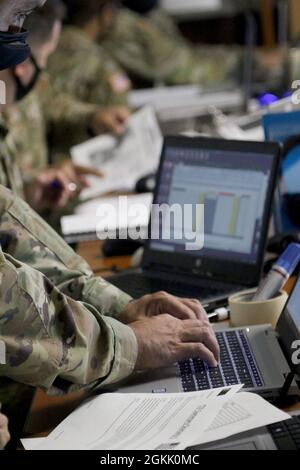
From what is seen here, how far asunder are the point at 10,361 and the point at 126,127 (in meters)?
1.81

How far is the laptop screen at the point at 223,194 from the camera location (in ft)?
4.86

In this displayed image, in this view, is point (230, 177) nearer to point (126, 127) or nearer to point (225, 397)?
point (225, 397)

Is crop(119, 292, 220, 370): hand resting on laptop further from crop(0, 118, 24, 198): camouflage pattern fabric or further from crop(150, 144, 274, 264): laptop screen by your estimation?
crop(0, 118, 24, 198): camouflage pattern fabric

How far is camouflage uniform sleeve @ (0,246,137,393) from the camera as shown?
99 cm

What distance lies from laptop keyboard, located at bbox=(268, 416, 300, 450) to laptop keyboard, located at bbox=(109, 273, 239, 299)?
0.52 m

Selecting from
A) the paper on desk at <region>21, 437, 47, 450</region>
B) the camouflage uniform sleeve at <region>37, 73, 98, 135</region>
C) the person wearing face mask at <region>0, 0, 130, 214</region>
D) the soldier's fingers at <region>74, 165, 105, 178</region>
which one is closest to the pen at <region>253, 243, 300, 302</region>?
the paper on desk at <region>21, 437, 47, 450</region>

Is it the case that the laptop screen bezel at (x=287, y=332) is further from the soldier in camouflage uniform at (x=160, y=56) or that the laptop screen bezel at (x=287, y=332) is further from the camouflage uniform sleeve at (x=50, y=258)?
the soldier in camouflage uniform at (x=160, y=56)

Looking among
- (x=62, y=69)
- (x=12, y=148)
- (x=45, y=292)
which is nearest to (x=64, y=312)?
(x=45, y=292)

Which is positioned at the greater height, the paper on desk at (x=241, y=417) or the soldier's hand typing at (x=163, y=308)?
the paper on desk at (x=241, y=417)

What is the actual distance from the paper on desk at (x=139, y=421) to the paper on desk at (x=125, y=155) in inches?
56.2

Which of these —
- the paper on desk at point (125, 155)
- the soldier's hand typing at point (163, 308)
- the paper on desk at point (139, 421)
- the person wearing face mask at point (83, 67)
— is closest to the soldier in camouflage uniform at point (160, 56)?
the person wearing face mask at point (83, 67)

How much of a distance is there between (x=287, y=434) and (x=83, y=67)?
2.83m

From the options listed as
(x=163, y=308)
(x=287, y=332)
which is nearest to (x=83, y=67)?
A: (x=163, y=308)

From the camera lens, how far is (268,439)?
91 cm
